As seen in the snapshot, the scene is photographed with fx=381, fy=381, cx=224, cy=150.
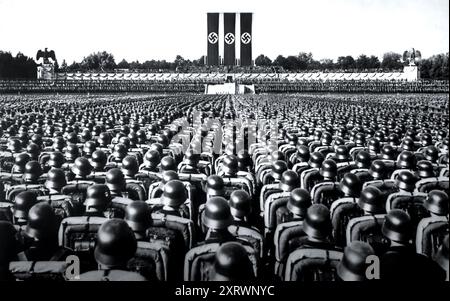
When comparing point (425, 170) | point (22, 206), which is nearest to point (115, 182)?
point (22, 206)

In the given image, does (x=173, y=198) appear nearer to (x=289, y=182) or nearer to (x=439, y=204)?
(x=289, y=182)

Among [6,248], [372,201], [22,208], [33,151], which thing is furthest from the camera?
[33,151]

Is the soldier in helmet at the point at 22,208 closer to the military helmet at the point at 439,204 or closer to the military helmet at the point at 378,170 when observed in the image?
the military helmet at the point at 439,204

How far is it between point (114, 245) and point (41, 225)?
1.09 meters

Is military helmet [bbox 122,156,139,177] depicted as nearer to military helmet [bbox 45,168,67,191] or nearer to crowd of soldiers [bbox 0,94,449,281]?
crowd of soldiers [bbox 0,94,449,281]

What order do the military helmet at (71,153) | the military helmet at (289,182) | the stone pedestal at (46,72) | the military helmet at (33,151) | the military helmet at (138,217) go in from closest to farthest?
1. the military helmet at (138,217)
2. the military helmet at (289,182)
3. the military helmet at (71,153)
4. the military helmet at (33,151)
5. the stone pedestal at (46,72)

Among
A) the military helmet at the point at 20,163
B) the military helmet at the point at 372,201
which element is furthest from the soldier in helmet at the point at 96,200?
the military helmet at the point at 372,201

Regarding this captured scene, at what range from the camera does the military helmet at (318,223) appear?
13.9 ft

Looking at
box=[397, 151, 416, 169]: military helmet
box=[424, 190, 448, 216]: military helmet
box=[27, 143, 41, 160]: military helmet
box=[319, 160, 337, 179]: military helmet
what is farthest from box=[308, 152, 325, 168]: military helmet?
box=[27, 143, 41, 160]: military helmet

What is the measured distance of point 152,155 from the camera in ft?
28.1

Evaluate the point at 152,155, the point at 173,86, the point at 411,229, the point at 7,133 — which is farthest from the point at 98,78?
the point at 411,229

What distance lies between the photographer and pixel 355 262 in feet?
11.2

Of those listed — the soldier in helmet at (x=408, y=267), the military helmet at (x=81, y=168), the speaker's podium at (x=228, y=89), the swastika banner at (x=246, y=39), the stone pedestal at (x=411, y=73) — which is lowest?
the soldier in helmet at (x=408, y=267)
